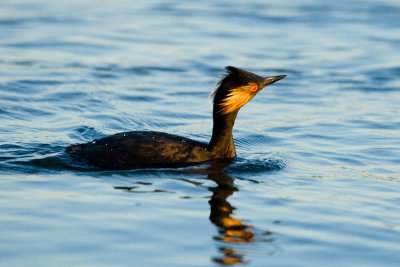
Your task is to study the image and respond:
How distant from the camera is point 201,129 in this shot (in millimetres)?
14969

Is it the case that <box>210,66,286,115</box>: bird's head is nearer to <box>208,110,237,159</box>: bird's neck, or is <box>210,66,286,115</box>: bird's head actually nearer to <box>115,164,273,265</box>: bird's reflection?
<box>208,110,237,159</box>: bird's neck

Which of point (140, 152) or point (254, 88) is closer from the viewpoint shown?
point (140, 152)

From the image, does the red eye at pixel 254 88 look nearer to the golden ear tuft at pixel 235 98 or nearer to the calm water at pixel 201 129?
the golden ear tuft at pixel 235 98

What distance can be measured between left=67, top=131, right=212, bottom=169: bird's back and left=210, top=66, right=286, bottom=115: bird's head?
67cm

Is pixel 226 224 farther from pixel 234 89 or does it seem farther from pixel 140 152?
pixel 234 89

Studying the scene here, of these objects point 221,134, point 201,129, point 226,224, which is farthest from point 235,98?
point 201,129

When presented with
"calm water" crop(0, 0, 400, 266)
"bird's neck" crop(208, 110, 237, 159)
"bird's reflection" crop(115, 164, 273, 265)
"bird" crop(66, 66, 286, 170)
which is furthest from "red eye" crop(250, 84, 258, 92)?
"bird's reflection" crop(115, 164, 273, 265)

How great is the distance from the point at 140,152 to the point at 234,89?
5.03ft

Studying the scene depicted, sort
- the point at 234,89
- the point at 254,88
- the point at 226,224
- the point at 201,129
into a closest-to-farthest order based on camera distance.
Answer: the point at 226,224
the point at 234,89
the point at 254,88
the point at 201,129

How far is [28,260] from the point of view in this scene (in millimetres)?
7773

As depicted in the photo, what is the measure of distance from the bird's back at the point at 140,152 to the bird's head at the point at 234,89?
0.67 metres

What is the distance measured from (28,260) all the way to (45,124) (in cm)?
704

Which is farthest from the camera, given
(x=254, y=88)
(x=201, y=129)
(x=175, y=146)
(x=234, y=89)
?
(x=201, y=129)

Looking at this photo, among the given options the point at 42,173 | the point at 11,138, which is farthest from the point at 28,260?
the point at 11,138
